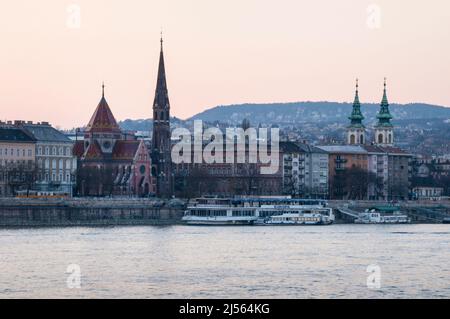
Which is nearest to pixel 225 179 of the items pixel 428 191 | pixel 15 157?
pixel 15 157

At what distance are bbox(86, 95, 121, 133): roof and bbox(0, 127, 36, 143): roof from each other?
9174 millimetres

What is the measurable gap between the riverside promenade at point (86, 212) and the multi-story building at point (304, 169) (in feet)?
88.8

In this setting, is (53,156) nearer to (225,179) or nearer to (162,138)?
(162,138)

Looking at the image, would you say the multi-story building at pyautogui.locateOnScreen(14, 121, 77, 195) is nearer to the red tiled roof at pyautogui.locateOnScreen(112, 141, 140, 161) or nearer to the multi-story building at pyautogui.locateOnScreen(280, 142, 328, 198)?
the red tiled roof at pyautogui.locateOnScreen(112, 141, 140, 161)

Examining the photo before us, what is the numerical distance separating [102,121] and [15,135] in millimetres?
10519

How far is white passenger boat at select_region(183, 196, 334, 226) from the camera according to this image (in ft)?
269

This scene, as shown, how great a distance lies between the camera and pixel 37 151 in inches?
3701

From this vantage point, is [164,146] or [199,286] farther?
[164,146]

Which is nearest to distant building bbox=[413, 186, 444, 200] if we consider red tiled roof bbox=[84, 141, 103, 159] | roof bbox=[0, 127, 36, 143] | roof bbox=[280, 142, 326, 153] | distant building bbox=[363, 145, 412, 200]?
A: distant building bbox=[363, 145, 412, 200]
